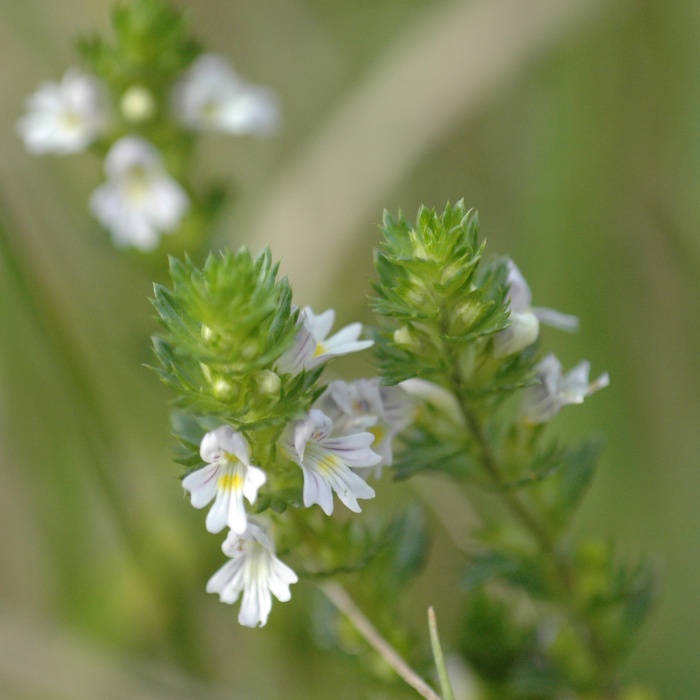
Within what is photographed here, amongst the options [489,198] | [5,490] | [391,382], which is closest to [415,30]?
[489,198]

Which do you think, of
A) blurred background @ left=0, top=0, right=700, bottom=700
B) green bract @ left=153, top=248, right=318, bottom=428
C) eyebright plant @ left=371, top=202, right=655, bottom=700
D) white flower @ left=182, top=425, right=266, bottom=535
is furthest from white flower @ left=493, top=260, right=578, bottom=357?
blurred background @ left=0, top=0, right=700, bottom=700

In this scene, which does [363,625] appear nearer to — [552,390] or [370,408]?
[370,408]

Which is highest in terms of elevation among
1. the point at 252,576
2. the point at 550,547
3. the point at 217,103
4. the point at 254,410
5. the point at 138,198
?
the point at 217,103

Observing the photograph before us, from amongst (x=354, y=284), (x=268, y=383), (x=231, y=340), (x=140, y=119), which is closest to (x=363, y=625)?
(x=268, y=383)

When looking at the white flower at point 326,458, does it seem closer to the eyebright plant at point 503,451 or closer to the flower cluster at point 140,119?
the eyebright plant at point 503,451

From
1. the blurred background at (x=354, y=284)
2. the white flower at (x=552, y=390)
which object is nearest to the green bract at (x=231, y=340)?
the white flower at (x=552, y=390)

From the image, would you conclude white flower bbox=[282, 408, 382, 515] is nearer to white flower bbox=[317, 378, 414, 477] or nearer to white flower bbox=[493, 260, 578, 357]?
white flower bbox=[317, 378, 414, 477]
